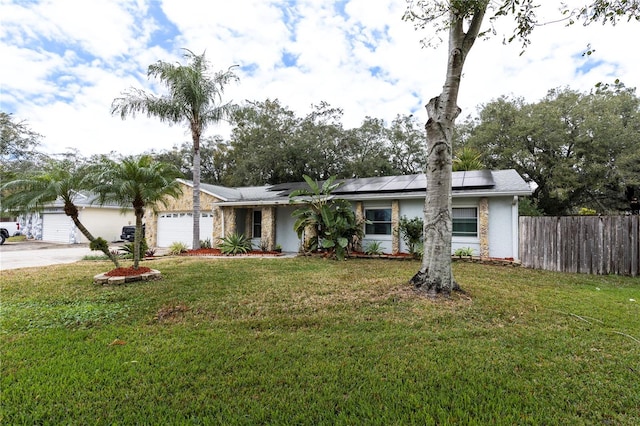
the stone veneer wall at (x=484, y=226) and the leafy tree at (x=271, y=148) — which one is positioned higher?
the leafy tree at (x=271, y=148)

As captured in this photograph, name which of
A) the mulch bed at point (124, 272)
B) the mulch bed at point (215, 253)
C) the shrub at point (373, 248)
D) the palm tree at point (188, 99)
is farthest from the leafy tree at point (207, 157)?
the mulch bed at point (124, 272)

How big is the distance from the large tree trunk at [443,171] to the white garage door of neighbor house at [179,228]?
12.7 metres

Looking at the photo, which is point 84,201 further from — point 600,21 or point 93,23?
point 600,21

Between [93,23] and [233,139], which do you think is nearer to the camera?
[93,23]

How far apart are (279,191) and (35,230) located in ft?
61.8

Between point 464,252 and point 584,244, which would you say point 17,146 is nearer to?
point 464,252

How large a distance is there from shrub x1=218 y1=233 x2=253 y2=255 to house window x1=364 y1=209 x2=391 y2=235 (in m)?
5.49

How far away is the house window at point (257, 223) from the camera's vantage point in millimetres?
15523

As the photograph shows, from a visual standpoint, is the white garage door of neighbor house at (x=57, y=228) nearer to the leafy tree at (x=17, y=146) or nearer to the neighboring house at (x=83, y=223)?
the neighboring house at (x=83, y=223)

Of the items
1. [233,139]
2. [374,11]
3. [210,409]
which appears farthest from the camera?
[233,139]

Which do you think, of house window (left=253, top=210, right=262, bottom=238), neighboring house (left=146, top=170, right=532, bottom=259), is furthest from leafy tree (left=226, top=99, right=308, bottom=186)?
house window (left=253, top=210, right=262, bottom=238)

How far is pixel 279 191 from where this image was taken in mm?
16328

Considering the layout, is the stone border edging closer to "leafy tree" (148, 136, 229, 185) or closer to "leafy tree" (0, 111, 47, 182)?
"leafy tree" (148, 136, 229, 185)

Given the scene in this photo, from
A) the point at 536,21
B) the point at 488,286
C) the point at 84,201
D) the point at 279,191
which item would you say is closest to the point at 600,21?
the point at 536,21
